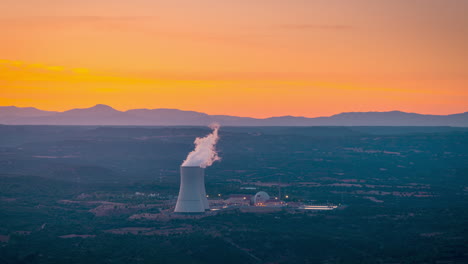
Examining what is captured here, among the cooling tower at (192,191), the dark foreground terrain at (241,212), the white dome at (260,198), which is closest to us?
the dark foreground terrain at (241,212)

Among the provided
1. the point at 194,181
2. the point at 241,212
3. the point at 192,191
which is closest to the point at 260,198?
the point at 241,212

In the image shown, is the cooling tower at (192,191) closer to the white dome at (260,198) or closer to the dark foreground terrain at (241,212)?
the dark foreground terrain at (241,212)

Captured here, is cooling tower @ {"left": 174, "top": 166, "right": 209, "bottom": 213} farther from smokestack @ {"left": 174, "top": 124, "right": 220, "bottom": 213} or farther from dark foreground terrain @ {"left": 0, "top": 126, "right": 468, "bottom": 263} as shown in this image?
dark foreground terrain @ {"left": 0, "top": 126, "right": 468, "bottom": 263}

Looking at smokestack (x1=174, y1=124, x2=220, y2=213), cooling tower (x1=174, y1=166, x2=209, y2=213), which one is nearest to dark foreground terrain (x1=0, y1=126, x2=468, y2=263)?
cooling tower (x1=174, y1=166, x2=209, y2=213)

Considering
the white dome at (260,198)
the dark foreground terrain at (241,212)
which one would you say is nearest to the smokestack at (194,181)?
the dark foreground terrain at (241,212)

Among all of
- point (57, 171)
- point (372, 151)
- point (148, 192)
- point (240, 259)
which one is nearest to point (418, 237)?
point (240, 259)

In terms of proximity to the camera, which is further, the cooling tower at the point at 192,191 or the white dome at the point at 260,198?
the white dome at the point at 260,198
